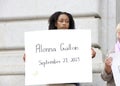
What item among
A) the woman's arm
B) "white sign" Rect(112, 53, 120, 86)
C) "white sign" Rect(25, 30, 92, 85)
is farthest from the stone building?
"white sign" Rect(112, 53, 120, 86)

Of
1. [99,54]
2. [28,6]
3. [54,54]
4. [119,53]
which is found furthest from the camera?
[28,6]

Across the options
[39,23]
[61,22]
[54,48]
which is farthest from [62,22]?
[39,23]

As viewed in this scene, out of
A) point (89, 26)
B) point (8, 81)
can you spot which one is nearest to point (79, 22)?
point (89, 26)

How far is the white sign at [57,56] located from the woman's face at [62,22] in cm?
8

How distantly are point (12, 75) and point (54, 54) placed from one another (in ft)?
4.75

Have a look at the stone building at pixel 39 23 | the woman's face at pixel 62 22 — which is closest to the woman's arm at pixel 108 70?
the woman's face at pixel 62 22

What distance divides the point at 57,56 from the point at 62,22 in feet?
1.24

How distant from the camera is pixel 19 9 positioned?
23.8 ft

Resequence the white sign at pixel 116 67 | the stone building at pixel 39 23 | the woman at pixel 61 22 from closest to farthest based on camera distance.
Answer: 1. the white sign at pixel 116 67
2. the woman at pixel 61 22
3. the stone building at pixel 39 23

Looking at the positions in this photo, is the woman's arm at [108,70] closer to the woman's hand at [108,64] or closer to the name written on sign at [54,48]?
the woman's hand at [108,64]

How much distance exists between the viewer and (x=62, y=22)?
18.9ft

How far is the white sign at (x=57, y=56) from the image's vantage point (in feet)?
18.5

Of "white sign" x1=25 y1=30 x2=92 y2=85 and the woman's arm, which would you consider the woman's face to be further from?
the woman's arm

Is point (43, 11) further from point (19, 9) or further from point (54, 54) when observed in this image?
point (54, 54)
